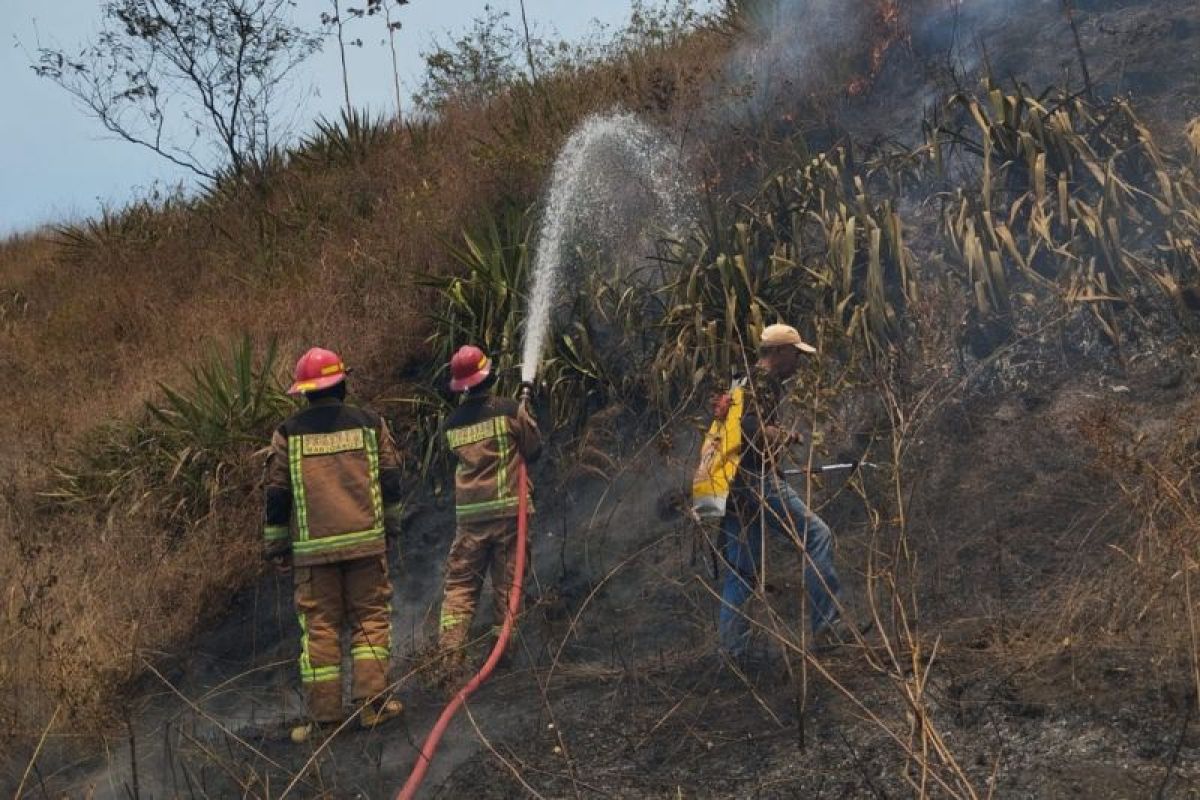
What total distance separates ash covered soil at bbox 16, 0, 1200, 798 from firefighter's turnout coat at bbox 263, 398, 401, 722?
273 millimetres

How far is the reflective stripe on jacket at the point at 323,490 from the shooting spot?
6.00m

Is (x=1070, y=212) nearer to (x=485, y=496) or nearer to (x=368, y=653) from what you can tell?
(x=485, y=496)

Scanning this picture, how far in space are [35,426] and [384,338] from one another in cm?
277

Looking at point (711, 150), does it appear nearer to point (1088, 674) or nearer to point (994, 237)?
point (994, 237)

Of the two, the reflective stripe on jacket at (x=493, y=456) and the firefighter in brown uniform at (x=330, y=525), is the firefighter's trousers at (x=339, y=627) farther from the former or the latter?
the reflective stripe on jacket at (x=493, y=456)

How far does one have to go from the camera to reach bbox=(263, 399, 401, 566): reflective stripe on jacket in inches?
236

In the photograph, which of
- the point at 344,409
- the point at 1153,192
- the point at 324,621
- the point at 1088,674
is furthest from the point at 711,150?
the point at 1088,674

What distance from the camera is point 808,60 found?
34.6 feet

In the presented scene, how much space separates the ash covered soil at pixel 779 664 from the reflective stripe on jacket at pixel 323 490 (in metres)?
0.59

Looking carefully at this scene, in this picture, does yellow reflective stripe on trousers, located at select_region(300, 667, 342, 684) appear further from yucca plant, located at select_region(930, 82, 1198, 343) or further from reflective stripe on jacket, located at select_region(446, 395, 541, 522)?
yucca plant, located at select_region(930, 82, 1198, 343)

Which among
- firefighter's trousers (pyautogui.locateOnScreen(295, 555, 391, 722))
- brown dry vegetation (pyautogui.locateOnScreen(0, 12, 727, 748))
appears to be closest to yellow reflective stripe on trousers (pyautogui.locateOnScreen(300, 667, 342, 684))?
firefighter's trousers (pyautogui.locateOnScreen(295, 555, 391, 722))

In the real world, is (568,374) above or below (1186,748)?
above

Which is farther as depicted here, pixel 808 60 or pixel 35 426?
pixel 808 60

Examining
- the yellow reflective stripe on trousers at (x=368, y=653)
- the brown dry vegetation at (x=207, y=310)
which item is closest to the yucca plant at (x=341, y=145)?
the brown dry vegetation at (x=207, y=310)
